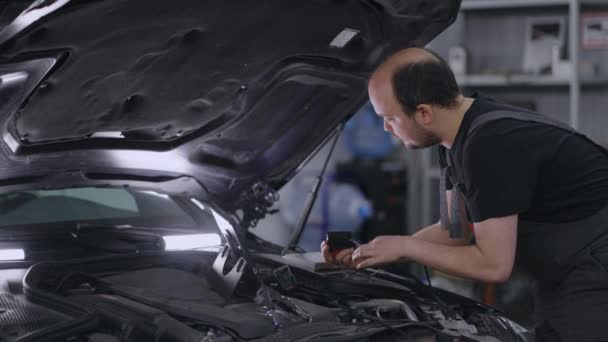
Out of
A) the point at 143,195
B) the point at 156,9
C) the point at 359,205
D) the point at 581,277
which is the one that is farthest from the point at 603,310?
the point at 359,205

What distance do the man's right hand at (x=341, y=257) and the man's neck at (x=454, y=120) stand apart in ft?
1.41

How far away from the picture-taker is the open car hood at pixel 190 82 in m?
1.66

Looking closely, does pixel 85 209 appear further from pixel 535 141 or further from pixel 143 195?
pixel 535 141

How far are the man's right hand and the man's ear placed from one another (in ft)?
1.47

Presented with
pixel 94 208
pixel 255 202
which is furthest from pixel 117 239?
pixel 255 202

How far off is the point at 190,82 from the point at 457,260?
0.81m

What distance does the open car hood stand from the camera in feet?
5.43

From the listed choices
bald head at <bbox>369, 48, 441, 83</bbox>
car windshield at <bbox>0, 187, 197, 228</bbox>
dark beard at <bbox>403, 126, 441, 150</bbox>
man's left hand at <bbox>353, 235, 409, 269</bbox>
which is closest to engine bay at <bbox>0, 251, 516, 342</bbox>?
man's left hand at <bbox>353, 235, 409, 269</bbox>

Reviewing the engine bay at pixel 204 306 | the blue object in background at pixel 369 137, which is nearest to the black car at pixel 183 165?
the engine bay at pixel 204 306

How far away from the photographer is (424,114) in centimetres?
179

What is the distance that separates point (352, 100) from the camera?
233cm

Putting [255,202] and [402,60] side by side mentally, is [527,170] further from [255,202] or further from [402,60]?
[255,202]

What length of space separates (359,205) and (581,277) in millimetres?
3662

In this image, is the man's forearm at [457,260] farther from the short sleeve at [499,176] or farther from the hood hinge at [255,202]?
the hood hinge at [255,202]
